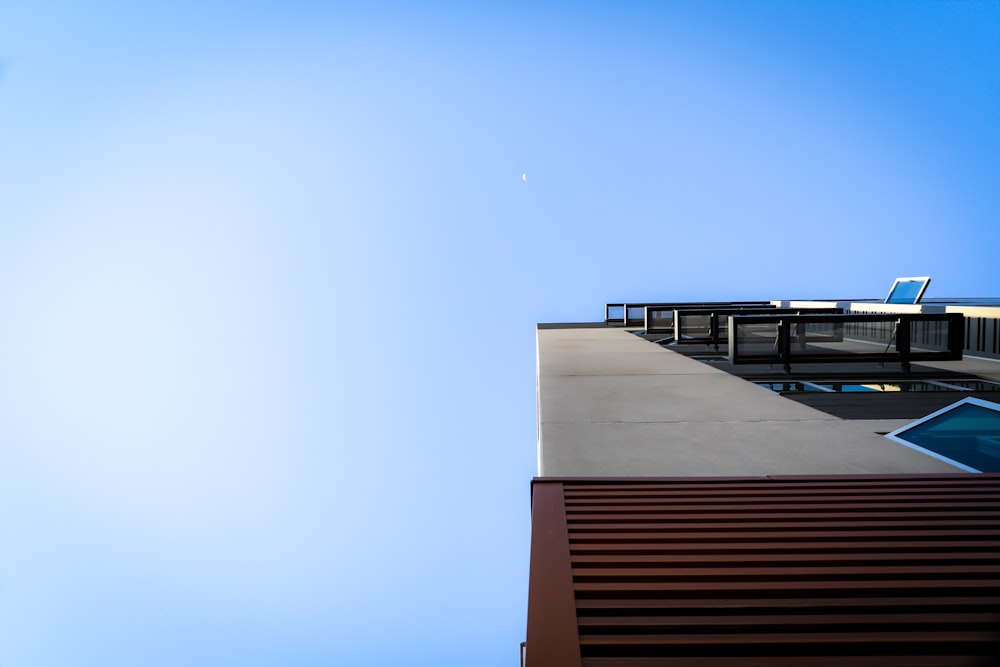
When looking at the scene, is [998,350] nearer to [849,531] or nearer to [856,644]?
[849,531]

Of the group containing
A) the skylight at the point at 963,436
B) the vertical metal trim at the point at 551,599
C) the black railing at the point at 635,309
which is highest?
the vertical metal trim at the point at 551,599

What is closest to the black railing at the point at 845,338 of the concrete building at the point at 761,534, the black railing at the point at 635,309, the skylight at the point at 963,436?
the concrete building at the point at 761,534

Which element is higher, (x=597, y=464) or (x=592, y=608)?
(x=592, y=608)

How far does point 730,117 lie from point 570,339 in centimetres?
1597

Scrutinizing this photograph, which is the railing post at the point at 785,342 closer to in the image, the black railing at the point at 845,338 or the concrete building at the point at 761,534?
the black railing at the point at 845,338

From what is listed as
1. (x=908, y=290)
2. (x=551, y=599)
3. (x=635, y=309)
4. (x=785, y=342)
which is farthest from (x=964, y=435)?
(x=635, y=309)

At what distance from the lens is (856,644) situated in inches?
60.1

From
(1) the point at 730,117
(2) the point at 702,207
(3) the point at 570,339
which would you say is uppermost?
(1) the point at 730,117

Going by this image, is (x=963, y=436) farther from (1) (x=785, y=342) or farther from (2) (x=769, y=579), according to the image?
(1) (x=785, y=342)

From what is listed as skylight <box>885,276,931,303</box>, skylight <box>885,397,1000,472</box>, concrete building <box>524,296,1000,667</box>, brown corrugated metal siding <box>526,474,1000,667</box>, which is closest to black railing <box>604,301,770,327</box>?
skylight <box>885,276,931,303</box>

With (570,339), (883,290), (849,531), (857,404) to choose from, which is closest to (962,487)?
(849,531)

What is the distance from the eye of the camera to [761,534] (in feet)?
7.41

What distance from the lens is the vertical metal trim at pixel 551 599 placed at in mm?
1523

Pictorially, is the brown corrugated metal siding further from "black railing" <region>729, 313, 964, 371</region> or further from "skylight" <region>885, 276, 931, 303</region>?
"skylight" <region>885, 276, 931, 303</region>
